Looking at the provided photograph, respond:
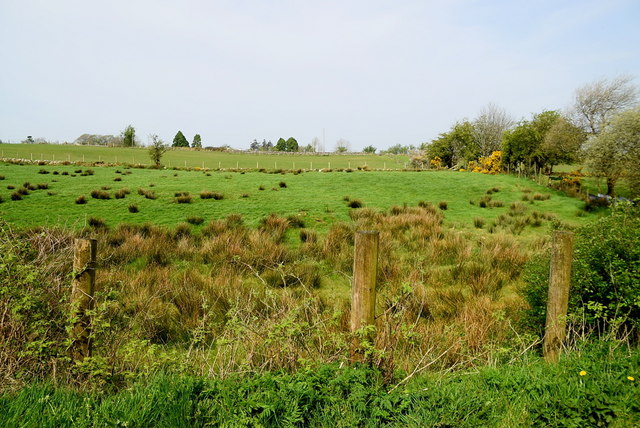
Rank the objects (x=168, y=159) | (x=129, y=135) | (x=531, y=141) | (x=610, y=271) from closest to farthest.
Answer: (x=610, y=271)
(x=531, y=141)
(x=168, y=159)
(x=129, y=135)

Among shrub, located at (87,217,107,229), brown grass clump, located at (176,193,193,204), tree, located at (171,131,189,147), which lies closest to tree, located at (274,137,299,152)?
tree, located at (171,131,189,147)

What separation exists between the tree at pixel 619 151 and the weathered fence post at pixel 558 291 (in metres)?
22.8

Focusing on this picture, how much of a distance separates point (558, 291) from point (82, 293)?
533cm

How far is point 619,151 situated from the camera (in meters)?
23.4

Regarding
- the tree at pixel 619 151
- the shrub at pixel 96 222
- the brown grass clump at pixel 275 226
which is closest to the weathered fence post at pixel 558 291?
the brown grass clump at pixel 275 226

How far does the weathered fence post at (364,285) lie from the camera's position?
3.70 m

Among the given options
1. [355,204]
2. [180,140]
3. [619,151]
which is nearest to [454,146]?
[619,151]

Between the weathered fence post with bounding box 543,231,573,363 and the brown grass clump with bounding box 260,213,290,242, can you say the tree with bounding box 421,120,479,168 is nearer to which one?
the brown grass clump with bounding box 260,213,290,242

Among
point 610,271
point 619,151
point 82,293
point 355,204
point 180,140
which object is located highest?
point 180,140

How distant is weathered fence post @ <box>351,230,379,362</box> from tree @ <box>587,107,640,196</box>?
24944 mm

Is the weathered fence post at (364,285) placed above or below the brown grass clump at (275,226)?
above

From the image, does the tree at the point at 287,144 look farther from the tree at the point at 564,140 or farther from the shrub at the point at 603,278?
the shrub at the point at 603,278

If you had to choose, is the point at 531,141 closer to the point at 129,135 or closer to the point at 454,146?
the point at 454,146

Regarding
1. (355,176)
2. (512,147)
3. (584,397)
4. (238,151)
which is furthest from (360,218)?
(238,151)
